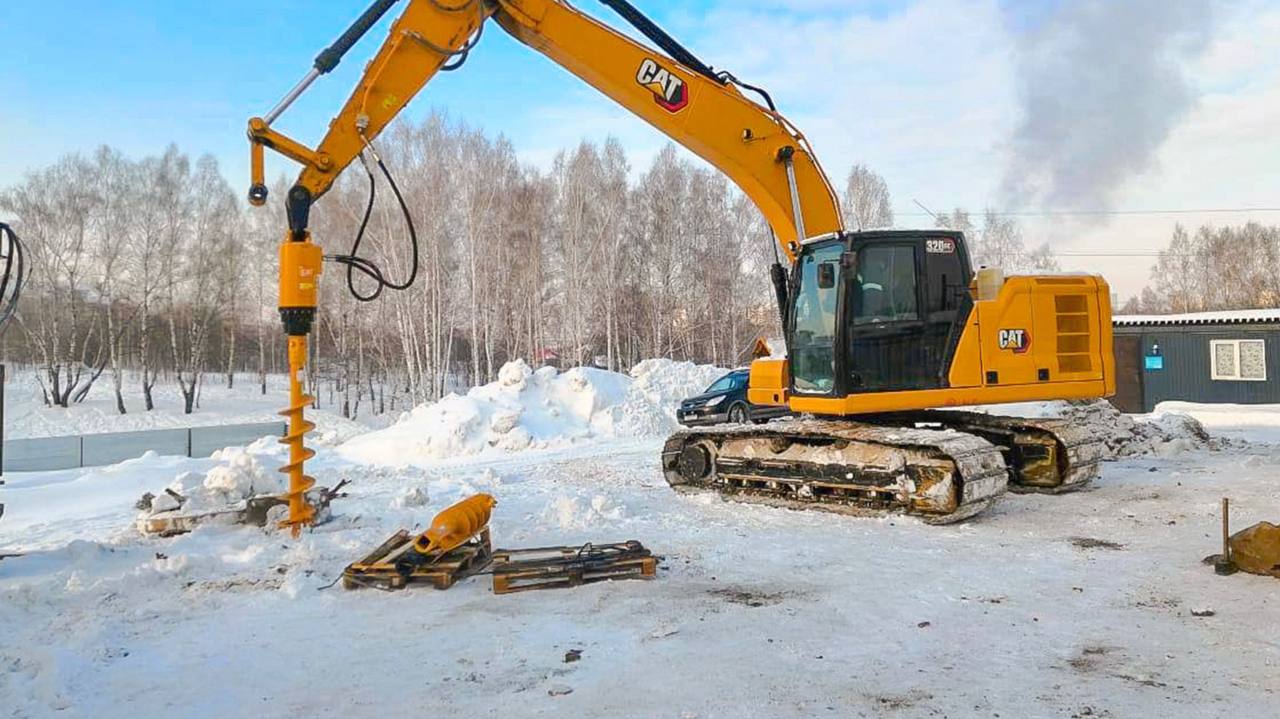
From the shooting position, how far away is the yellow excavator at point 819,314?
287 inches

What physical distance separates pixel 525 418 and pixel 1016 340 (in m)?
12.2

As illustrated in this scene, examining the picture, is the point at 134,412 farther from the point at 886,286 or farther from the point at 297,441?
the point at 886,286

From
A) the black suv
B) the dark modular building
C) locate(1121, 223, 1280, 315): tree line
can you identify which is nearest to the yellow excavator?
the black suv

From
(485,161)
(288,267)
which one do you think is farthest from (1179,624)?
(485,161)

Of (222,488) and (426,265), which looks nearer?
(222,488)

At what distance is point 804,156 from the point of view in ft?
29.9

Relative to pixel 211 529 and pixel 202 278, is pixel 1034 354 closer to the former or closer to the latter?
pixel 211 529

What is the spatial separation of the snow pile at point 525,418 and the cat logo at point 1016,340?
10788 millimetres

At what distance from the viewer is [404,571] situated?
18.4 ft

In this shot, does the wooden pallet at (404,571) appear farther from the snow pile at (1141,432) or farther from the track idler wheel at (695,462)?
the snow pile at (1141,432)

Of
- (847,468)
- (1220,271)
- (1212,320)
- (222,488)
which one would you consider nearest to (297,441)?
(222,488)

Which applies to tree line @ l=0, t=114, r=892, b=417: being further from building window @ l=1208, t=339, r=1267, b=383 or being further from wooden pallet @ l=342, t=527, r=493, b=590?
wooden pallet @ l=342, t=527, r=493, b=590

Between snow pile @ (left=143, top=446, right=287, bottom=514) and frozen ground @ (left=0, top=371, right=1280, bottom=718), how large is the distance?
5.0 inches

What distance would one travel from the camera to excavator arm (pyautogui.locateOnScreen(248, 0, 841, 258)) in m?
7.28
